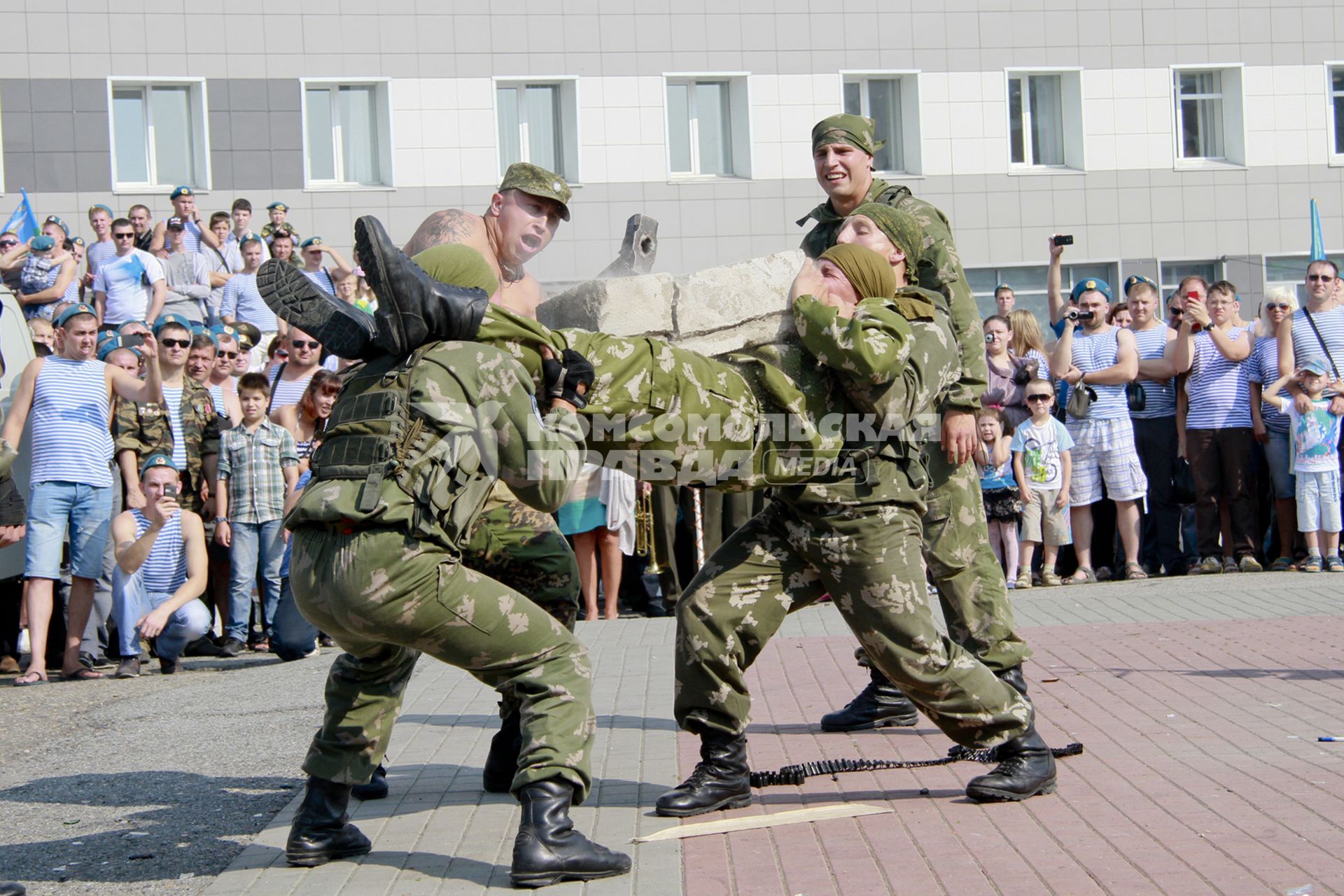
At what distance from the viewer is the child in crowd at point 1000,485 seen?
37.1 ft

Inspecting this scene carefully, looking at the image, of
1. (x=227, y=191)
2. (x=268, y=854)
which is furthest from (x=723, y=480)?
(x=227, y=191)

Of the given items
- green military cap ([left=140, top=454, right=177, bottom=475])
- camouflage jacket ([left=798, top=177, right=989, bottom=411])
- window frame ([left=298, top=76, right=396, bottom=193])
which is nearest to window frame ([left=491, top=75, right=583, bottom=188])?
window frame ([left=298, top=76, right=396, bottom=193])

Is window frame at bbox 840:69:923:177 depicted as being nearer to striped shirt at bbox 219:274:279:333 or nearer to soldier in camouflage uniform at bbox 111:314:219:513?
striped shirt at bbox 219:274:279:333

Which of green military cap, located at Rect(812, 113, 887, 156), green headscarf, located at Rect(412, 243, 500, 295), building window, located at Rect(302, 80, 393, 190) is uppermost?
building window, located at Rect(302, 80, 393, 190)

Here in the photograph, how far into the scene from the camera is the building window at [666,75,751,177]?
21141 mm

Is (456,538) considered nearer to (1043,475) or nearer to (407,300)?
(407,300)

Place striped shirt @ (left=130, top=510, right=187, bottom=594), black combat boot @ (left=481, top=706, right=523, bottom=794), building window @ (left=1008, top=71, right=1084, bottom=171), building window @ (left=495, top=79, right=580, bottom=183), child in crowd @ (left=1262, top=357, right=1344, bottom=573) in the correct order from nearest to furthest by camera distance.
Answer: black combat boot @ (left=481, top=706, right=523, bottom=794) → striped shirt @ (left=130, top=510, right=187, bottom=594) → child in crowd @ (left=1262, top=357, right=1344, bottom=573) → building window @ (left=495, top=79, right=580, bottom=183) → building window @ (left=1008, top=71, right=1084, bottom=171)

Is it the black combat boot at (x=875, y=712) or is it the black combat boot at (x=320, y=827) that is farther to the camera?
the black combat boot at (x=875, y=712)

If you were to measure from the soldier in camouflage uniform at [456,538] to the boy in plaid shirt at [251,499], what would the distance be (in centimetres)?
574

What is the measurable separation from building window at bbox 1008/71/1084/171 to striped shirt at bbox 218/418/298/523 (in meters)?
14.9

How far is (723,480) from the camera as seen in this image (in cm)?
468

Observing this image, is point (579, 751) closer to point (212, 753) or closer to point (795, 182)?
point (212, 753)

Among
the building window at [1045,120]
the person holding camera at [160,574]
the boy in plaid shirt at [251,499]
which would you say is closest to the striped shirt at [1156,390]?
the boy in plaid shirt at [251,499]

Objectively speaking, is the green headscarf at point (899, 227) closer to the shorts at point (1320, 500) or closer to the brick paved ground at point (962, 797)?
the brick paved ground at point (962, 797)
